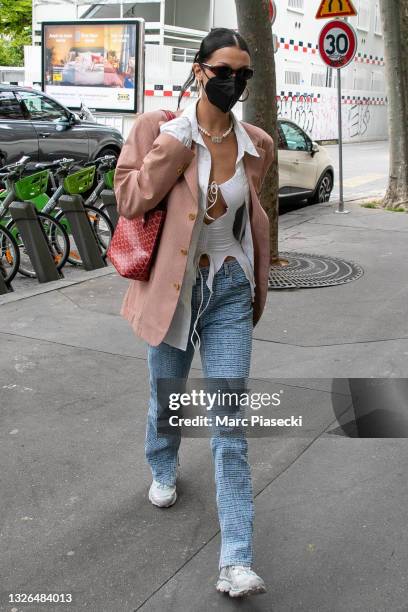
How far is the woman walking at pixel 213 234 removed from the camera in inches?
120

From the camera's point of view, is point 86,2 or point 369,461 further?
point 86,2

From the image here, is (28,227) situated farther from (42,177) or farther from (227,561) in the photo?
(227,561)

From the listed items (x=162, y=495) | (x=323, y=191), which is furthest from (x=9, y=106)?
(x=162, y=495)

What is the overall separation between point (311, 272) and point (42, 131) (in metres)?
7.38

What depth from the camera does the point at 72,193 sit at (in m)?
9.21

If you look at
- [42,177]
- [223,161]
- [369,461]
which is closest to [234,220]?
[223,161]

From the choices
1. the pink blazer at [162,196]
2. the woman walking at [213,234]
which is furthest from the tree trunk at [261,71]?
the pink blazer at [162,196]

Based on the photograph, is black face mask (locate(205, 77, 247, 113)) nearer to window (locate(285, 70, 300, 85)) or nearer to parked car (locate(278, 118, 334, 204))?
parked car (locate(278, 118, 334, 204))

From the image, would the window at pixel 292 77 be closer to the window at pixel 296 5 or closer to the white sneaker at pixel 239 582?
the window at pixel 296 5

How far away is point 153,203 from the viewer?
307cm

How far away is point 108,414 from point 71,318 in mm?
2132

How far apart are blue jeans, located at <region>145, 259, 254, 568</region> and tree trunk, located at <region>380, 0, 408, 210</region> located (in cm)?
1113

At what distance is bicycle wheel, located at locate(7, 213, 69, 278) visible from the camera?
8.59 m

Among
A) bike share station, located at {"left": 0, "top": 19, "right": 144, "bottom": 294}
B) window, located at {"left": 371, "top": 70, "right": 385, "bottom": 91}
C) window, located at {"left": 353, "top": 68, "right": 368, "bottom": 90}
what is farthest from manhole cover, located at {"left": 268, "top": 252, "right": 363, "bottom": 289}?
window, located at {"left": 371, "top": 70, "right": 385, "bottom": 91}
